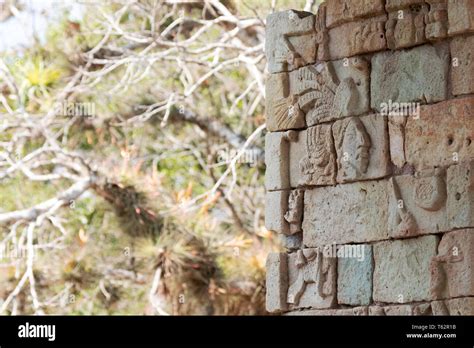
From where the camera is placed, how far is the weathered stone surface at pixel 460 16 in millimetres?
7668

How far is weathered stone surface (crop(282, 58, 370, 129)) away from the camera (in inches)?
330

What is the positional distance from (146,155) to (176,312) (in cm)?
338

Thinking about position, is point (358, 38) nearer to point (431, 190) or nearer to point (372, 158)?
point (372, 158)

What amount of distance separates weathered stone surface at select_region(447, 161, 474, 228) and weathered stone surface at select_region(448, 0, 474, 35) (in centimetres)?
81

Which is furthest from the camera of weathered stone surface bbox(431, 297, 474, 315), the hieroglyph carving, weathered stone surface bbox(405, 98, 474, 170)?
the hieroglyph carving

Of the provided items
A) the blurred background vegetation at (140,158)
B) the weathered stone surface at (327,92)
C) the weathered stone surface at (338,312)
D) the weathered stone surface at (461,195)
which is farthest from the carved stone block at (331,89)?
the blurred background vegetation at (140,158)

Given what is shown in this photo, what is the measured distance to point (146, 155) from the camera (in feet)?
54.4

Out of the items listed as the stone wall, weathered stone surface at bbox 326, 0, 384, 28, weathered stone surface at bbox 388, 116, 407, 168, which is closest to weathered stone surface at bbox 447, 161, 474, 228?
the stone wall

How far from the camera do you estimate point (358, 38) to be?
837 centimetres

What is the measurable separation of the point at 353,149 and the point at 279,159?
0.71 meters

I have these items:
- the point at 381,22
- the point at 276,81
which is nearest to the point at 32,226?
the point at 276,81

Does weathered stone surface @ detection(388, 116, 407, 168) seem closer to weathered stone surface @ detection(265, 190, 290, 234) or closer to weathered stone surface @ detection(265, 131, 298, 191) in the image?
weathered stone surface @ detection(265, 131, 298, 191)

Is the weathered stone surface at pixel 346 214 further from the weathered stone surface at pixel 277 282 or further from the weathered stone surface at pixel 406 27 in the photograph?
the weathered stone surface at pixel 406 27
